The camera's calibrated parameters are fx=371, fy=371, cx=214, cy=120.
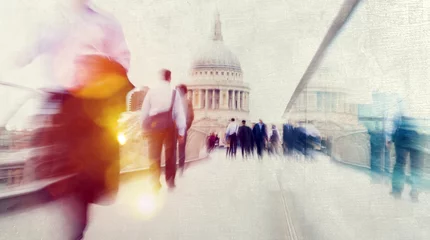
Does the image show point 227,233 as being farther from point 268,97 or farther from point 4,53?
point 4,53

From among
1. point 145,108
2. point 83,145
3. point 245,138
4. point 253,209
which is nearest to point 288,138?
point 245,138

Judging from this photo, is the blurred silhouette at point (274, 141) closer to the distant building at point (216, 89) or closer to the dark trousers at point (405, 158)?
the distant building at point (216, 89)

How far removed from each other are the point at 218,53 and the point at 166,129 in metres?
0.47

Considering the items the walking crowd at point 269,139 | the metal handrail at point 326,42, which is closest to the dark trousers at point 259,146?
the walking crowd at point 269,139

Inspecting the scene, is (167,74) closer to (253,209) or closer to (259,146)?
(259,146)

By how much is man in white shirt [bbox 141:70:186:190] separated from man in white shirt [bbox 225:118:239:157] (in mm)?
233

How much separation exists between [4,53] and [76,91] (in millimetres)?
413

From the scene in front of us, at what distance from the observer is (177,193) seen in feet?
6.43

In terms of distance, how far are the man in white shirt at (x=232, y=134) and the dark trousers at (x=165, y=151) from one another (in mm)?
282

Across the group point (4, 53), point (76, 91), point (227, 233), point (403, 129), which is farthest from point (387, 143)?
point (4, 53)

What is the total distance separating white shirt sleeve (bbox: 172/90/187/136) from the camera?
1911 mm

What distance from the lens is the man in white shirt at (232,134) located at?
6.32ft

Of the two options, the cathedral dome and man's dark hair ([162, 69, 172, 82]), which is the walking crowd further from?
man's dark hair ([162, 69, 172, 82])

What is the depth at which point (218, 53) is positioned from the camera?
1.89 metres
